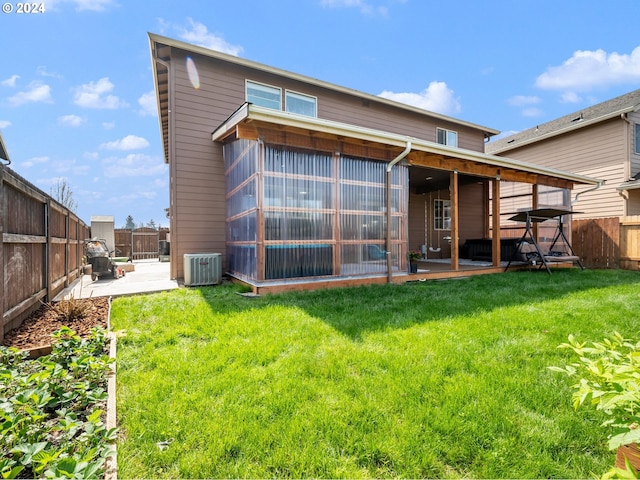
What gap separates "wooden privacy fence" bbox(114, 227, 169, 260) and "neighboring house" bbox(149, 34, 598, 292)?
7700mm

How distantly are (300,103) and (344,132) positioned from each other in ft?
12.4

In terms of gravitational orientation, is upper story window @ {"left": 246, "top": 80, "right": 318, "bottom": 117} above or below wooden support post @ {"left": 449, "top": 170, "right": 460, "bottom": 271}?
above

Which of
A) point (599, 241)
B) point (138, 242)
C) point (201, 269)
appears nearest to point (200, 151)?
point (201, 269)

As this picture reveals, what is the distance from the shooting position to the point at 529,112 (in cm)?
2120

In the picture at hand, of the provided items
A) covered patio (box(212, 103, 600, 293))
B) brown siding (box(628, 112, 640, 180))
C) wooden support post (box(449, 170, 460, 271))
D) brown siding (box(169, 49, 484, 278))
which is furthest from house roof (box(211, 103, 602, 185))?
brown siding (box(628, 112, 640, 180))

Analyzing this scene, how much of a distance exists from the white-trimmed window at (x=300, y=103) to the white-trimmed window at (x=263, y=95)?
25cm

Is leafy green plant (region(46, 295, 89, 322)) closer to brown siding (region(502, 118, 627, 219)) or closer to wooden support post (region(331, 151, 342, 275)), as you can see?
wooden support post (region(331, 151, 342, 275))

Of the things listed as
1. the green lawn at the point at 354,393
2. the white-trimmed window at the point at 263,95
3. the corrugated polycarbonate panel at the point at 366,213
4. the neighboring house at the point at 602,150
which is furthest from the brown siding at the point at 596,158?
the white-trimmed window at the point at 263,95

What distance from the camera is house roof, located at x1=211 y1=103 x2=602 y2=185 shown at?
5008 millimetres

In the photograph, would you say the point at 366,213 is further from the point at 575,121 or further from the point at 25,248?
the point at 575,121

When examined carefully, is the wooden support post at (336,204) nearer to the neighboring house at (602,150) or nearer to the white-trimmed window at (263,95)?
the white-trimmed window at (263,95)

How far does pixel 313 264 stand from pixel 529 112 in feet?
75.4

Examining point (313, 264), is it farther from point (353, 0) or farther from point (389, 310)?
point (353, 0)

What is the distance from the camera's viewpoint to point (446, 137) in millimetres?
11766
